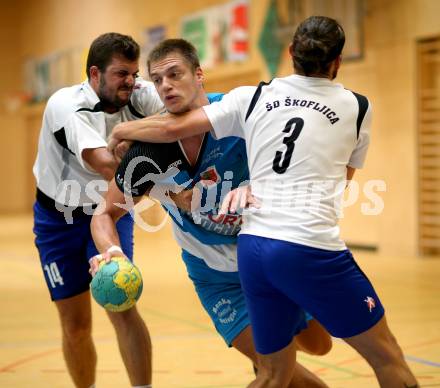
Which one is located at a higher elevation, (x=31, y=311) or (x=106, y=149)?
(x=106, y=149)

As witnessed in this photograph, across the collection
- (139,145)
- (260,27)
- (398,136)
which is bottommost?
(398,136)

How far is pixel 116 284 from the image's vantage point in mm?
3896

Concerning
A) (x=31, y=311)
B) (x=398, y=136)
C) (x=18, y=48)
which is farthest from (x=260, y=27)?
(x=18, y=48)

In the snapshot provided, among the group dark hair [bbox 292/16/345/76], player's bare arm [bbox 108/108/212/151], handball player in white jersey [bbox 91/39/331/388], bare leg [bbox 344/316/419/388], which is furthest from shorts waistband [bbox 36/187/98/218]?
bare leg [bbox 344/316/419/388]

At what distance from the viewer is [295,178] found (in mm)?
3518

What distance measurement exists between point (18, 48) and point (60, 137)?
27071 millimetres

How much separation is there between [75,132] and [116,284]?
4.11ft

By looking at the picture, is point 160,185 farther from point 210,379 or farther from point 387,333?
point 210,379

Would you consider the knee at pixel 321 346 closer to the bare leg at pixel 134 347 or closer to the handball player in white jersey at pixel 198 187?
the handball player in white jersey at pixel 198 187

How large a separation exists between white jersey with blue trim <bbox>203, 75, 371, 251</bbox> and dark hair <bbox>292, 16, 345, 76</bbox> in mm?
61

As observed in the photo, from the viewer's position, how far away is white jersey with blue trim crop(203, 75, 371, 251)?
11.5ft

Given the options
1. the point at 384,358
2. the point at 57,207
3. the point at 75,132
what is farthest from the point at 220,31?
the point at 384,358

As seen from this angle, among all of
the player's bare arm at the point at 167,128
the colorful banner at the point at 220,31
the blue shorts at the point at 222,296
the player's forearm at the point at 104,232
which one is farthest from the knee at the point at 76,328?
the colorful banner at the point at 220,31

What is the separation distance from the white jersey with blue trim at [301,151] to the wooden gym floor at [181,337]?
2.51 meters
